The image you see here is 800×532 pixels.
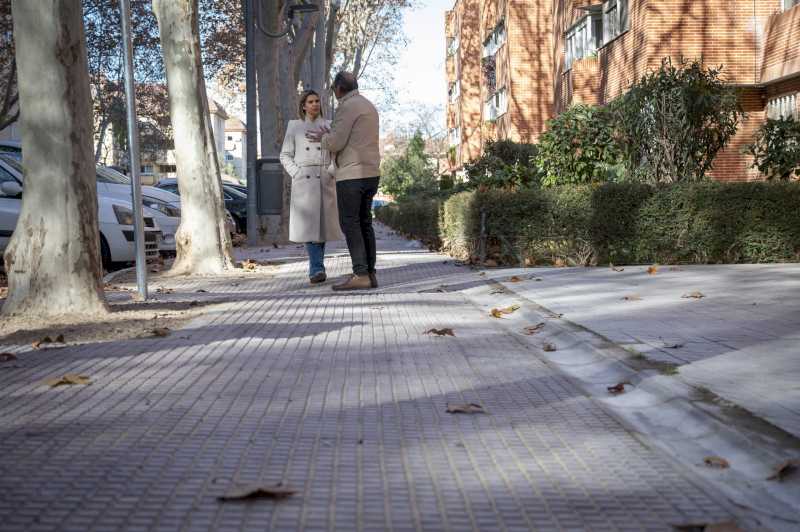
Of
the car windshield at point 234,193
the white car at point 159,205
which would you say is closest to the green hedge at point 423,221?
the car windshield at point 234,193

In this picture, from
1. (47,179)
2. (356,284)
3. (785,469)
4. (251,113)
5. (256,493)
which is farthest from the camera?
(251,113)

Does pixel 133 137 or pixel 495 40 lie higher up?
pixel 495 40

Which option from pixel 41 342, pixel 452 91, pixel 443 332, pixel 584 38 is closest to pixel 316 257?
pixel 443 332

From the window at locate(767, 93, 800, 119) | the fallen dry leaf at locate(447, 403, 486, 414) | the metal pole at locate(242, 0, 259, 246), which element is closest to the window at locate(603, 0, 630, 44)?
the window at locate(767, 93, 800, 119)

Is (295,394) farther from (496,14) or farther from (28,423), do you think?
(496,14)

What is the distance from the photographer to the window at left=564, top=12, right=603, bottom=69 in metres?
30.1

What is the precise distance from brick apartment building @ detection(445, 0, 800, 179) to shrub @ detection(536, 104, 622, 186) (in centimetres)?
291

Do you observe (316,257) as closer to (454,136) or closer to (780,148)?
(780,148)

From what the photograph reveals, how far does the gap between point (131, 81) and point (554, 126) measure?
8425mm

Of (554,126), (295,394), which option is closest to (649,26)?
(554,126)

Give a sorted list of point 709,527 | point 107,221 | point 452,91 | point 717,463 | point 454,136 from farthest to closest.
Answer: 1. point 452,91
2. point 454,136
3. point 107,221
4. point 717,463
5. point 709,527

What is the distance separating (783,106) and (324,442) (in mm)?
21411

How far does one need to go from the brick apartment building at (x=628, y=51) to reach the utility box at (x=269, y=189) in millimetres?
8175

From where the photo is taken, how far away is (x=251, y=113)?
1981 cm
